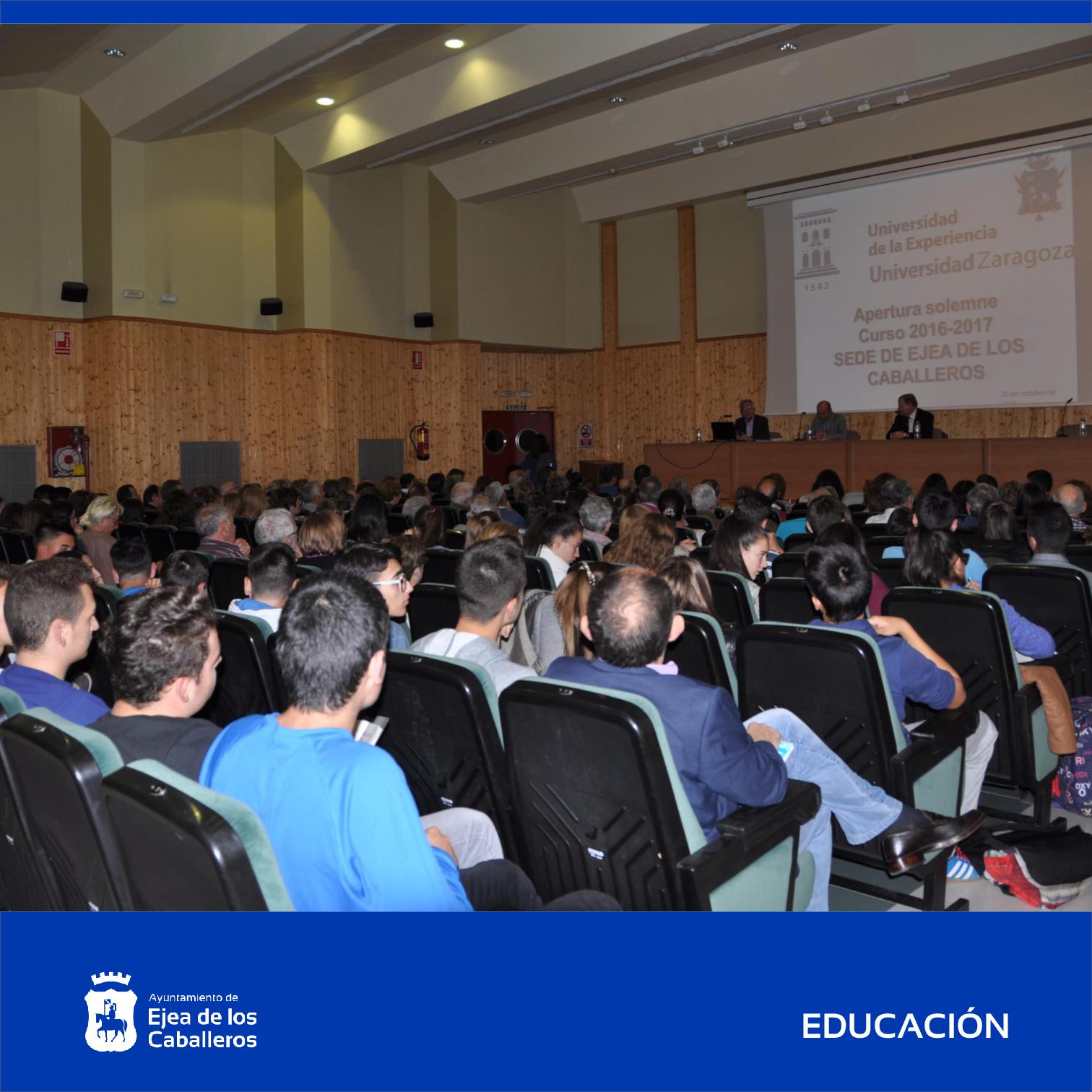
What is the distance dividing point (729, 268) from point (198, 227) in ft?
26.3

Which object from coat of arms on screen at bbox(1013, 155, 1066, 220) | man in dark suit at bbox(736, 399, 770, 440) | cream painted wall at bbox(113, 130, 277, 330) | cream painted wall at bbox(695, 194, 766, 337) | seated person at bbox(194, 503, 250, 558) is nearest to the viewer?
seated person at bbox(194, 503, 250, 558)

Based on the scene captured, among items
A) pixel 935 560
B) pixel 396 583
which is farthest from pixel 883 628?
pixel 396 583

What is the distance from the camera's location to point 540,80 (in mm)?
11023

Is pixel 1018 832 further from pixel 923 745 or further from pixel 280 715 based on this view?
pixel 280 715

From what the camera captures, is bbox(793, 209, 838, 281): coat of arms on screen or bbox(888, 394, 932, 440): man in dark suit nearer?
bbox(888, 394, 932, 440): man in dark suit

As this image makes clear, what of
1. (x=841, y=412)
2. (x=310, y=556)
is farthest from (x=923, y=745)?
(x=841, y=412)

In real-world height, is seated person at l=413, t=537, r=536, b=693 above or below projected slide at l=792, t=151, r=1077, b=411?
below

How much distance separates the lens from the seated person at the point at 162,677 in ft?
7.43

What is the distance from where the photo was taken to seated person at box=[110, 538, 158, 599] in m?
4.52

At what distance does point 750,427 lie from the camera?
1380 cm

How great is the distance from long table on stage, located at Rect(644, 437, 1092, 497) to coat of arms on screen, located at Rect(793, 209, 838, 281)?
10.0 feet

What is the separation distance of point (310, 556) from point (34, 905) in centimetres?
330

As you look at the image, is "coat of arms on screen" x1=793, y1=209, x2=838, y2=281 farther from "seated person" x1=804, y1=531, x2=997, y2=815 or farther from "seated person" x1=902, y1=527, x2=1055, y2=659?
"seated person" x1=804, y1=531, x2=997, y2=815

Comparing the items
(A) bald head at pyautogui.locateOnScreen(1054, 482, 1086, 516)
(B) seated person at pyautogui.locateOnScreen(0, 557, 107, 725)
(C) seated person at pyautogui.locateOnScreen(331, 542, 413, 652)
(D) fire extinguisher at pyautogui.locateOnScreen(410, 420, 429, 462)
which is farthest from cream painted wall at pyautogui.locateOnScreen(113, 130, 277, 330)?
(B) seated person at pyautogui.locateOnScreen(0, 557, 107, 725)
